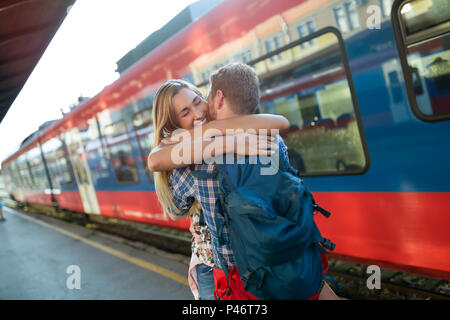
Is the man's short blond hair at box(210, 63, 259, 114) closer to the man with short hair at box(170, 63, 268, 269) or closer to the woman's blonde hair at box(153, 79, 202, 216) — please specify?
the man with short hair at box(170, 63, 268, 269)

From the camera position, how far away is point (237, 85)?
137 cm

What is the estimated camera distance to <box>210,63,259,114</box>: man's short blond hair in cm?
137

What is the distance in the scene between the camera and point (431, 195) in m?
2.55

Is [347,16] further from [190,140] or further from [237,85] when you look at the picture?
[190,140]

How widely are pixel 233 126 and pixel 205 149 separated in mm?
134

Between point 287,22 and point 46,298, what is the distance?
435 centimetres

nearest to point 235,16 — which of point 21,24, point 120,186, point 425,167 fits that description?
point 425,167

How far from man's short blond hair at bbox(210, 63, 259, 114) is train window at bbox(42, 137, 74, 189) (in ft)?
32.6

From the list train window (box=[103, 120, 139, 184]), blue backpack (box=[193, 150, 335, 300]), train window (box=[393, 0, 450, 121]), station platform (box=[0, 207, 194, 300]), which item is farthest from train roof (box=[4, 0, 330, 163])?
station platform (box=[0, 207, 194, 300])

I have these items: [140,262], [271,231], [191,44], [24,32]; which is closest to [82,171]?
[140,262]

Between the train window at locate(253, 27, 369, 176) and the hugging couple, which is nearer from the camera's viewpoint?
the hugging couple

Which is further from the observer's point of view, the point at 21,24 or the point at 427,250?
the point at 21,24

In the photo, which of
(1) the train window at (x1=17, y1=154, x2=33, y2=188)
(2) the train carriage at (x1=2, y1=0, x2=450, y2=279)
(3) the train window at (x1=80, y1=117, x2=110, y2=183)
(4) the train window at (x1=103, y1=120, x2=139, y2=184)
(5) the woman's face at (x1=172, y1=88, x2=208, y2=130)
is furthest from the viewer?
(1) the train window at (x1=17, y1=154, x2=33, y2=188)

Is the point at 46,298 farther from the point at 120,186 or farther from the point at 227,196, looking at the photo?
the point at 227,196
